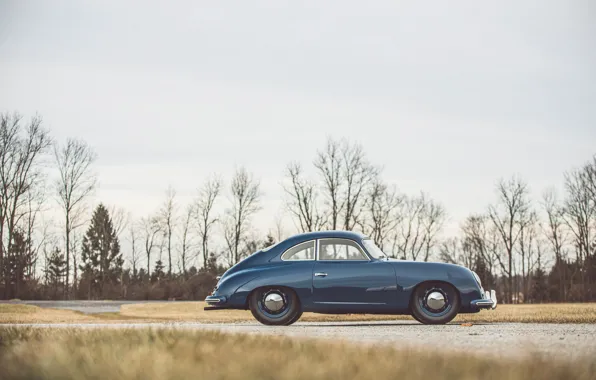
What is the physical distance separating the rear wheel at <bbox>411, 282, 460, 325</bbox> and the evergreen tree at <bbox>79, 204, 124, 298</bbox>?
185ft

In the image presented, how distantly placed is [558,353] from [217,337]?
3347mm

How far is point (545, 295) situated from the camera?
67312 millimetres

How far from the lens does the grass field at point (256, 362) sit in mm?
4629

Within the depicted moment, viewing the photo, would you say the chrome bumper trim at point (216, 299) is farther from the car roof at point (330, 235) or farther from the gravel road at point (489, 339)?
the car roof at point (330, 235)

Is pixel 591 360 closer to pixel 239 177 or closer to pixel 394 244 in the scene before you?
pixel 239 177

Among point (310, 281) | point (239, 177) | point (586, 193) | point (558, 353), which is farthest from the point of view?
point (586, 193)

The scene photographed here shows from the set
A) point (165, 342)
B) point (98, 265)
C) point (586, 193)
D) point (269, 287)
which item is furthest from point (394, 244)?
point (165, 342)

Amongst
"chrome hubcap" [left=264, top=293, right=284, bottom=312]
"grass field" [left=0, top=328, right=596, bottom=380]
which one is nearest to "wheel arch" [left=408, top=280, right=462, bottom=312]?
"chrome hubcap" [left=264, top=293, right=284, bottom=312]

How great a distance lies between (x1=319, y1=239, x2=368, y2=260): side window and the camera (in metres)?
11.1

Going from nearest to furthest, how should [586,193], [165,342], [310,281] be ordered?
[165,342], [310,281], [586,193]

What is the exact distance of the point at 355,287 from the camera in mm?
10758

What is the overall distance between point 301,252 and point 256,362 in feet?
19.7

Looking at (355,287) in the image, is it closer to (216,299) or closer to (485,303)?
(485,303)

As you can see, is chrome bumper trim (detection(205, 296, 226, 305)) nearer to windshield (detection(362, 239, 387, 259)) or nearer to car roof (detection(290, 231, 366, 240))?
Answer: car roof (detection(290, 231, 366, 240))
